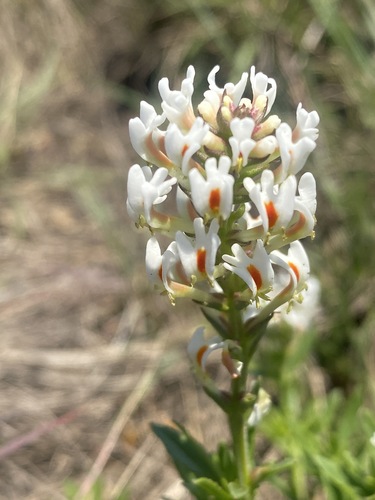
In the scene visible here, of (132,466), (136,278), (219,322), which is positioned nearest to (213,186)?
(219,322)

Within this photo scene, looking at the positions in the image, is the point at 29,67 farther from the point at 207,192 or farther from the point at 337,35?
the point at 207,192

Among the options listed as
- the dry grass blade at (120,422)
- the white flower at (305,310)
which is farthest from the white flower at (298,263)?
the dry grass blade at (120,422)

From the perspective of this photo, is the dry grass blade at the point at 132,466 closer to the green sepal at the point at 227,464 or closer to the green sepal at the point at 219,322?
the green sepal at the point at 227,464

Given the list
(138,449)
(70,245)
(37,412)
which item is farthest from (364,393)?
(70,245)

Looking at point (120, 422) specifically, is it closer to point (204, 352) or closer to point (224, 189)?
point (204, 352)

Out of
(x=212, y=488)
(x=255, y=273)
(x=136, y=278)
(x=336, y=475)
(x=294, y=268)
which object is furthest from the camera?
(x=136, y=278)

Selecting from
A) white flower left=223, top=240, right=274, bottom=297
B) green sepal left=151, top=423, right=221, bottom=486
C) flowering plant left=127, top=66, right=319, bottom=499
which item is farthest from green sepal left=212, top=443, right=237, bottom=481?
white flower left=223, top=240, right=274, bottom=297
